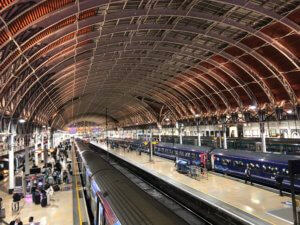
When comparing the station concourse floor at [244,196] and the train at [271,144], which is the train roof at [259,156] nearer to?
the station concourse floor at [244,196]

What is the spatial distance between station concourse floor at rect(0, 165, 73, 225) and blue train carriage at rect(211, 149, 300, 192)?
14862 mm

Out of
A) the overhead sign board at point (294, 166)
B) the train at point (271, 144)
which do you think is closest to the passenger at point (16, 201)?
the overhead sign board at point (294, 166)

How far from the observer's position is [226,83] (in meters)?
37.0

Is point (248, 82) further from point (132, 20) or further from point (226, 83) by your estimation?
point (132, 20)

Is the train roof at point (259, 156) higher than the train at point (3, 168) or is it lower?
higher

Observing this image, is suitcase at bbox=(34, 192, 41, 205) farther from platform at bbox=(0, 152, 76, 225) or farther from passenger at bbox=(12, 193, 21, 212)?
passenger at bbox=(12, 193, 21, 212)

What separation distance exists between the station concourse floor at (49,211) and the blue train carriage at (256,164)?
48.8ft

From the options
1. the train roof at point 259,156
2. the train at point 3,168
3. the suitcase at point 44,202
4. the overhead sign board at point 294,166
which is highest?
the overhead sign board at point 294,166

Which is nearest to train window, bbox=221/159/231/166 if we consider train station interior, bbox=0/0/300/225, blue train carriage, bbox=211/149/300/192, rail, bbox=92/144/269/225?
blue train carriage, bbox=211/149/300/192

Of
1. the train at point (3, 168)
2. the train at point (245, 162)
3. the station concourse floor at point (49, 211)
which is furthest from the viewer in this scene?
the train at point (3, 168)

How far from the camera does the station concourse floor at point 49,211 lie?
1458 cm

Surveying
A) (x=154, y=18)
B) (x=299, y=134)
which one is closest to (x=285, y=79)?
(x=299, y=134)

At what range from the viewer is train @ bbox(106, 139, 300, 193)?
19669 mm

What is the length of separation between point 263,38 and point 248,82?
10.8 metres
